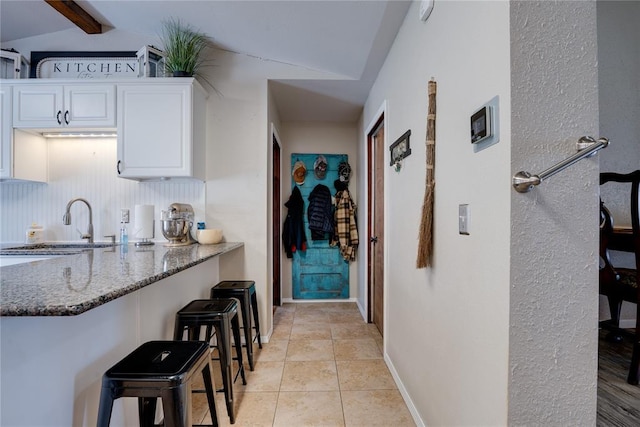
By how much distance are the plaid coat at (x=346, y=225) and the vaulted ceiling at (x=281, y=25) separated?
53.9 inches

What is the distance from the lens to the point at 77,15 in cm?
225

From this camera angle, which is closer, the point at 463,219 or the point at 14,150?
the point at 463,219

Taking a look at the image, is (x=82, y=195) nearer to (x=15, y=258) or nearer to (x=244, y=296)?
(x=15, y=258)

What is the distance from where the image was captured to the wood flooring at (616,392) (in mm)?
1419

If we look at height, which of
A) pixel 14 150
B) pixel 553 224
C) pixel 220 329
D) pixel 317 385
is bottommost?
pixel 317 385

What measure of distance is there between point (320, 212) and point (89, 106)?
248cm

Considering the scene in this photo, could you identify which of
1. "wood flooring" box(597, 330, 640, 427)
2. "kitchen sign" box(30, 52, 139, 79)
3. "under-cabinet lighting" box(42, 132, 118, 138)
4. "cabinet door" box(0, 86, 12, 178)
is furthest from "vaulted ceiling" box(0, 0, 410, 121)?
"wood flooring" box(597, 330, 640, 427)

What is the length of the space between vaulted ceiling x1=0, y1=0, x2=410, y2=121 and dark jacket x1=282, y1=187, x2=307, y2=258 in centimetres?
138

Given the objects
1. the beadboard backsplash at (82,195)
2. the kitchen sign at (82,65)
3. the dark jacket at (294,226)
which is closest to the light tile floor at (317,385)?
the dark jacket at (294,226)

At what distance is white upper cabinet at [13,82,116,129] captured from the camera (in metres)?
2.32

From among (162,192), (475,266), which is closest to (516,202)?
(475,266)

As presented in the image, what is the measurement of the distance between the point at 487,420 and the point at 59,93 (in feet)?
11.3

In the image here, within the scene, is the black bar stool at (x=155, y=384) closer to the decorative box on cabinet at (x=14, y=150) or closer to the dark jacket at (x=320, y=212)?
the decorative box on cabinet at (x=14, y=150)

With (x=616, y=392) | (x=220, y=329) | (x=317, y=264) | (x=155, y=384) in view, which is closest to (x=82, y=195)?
(x=220, y=329)
